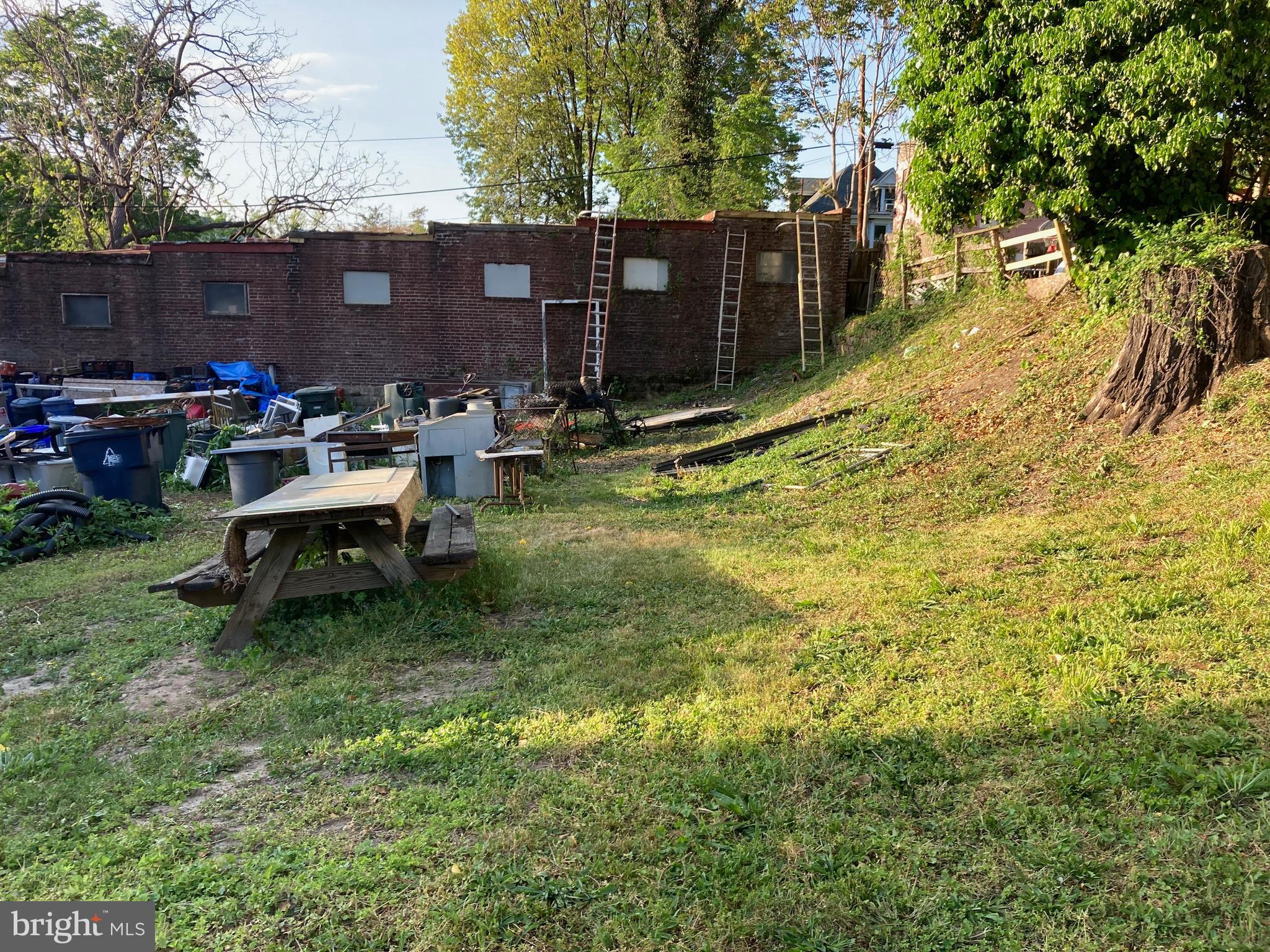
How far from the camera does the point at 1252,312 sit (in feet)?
23.1

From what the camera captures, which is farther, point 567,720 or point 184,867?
point 567,720

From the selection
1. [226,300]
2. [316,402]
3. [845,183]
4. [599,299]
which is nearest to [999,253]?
[599,299]

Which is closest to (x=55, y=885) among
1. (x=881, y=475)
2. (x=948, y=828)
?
(x=948, y=828)

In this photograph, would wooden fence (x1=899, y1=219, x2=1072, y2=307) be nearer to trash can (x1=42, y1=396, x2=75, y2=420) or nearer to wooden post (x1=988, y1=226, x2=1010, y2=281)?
wooden post (x1=988, y1=226, x2=1010, y2=281)

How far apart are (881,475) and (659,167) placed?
21.8 m

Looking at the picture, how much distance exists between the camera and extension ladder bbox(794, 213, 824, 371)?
18.0 meters

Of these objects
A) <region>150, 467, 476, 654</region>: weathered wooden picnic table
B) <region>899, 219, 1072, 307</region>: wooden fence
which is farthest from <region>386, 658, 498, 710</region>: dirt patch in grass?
<region>899, 219, 1072, 307</region>: wooden fence

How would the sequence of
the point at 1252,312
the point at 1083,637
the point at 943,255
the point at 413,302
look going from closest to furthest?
the point at 1083,637 → the point at 1252,312 → the point at 943,255 → the point at 413,302

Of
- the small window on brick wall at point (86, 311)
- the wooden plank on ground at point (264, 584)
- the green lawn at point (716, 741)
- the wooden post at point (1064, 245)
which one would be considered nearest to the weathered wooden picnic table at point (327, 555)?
the wooden plank on ground at point (264, 584)

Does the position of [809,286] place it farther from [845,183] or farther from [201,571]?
[845,183]

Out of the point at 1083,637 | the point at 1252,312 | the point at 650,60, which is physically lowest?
the point at 1083,637

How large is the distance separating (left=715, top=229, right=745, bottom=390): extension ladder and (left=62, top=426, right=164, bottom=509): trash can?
496 inches

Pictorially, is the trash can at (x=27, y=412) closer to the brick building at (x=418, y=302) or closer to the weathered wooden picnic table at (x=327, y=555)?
the brick building at (x=418, y=302)

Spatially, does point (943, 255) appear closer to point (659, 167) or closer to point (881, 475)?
point (881, 475)
